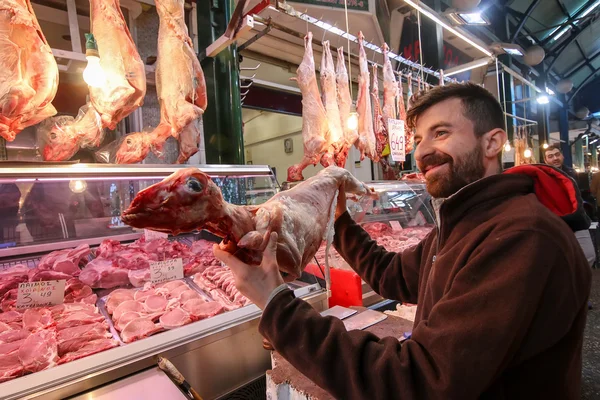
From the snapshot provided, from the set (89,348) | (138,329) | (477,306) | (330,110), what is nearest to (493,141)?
(477,306)

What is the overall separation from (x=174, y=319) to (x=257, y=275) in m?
1.13

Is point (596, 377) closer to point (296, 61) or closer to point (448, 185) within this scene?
point (448, 185)

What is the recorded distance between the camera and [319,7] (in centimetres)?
585

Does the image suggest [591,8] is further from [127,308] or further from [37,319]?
[37,319]

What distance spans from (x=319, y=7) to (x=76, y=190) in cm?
498

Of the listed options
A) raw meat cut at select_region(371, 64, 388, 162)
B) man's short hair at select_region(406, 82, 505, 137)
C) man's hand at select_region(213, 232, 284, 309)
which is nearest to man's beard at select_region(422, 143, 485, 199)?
man's short hair at select_region(406, 82, 505, 137)

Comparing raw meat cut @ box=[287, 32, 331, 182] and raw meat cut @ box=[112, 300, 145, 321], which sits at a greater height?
raw meat cut @ box=[287, 32, 331, 182]

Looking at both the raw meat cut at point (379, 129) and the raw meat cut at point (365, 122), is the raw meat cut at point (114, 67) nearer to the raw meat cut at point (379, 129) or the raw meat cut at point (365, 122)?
the raw meat cut at point (365, 122)

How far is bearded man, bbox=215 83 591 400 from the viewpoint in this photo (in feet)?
3.39

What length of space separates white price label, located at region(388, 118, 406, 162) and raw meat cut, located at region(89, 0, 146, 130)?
2.82m

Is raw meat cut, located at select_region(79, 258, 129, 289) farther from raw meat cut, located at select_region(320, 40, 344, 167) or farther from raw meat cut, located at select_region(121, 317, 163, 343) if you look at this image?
raw meat cut, located at select_region(320, 40, 344, 167)

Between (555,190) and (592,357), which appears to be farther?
(592,357)

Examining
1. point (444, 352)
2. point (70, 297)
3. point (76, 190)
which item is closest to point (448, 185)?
point (444, 352)

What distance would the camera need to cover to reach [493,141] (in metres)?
1.54
